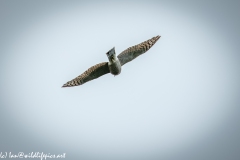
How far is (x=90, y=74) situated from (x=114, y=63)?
4.66 ft

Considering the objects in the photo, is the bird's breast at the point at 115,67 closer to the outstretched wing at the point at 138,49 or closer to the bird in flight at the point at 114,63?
the bird in flight at the point at 114,63

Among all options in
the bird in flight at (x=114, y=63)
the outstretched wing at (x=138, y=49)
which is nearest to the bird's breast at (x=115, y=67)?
the bird in flight at (x=114, y=63)

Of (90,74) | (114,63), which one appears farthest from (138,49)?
(90,74)

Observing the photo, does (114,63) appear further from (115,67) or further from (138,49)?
(138,49)

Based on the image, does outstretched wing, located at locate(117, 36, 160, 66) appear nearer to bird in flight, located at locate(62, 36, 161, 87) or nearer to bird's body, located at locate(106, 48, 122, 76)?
bird in flight, located at locate(62, 36, 161, 87)

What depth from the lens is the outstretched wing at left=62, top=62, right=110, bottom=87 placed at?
18859 millimetres

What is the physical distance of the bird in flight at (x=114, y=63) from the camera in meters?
18.6

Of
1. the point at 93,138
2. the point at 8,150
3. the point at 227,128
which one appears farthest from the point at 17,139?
the point at 227,128

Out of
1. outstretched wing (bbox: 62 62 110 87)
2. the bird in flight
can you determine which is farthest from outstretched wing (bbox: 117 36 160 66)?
outstretched wing (bbox: 62 62 110 87)

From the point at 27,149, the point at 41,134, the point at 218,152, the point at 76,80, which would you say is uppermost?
the point at 41,134

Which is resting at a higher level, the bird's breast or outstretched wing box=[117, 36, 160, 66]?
outstretched wing box=[117, 36, 160, 66]

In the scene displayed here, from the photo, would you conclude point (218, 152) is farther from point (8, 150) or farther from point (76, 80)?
point (76, 80)

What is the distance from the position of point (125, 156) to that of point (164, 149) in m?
9.97

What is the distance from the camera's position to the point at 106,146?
289 ft
